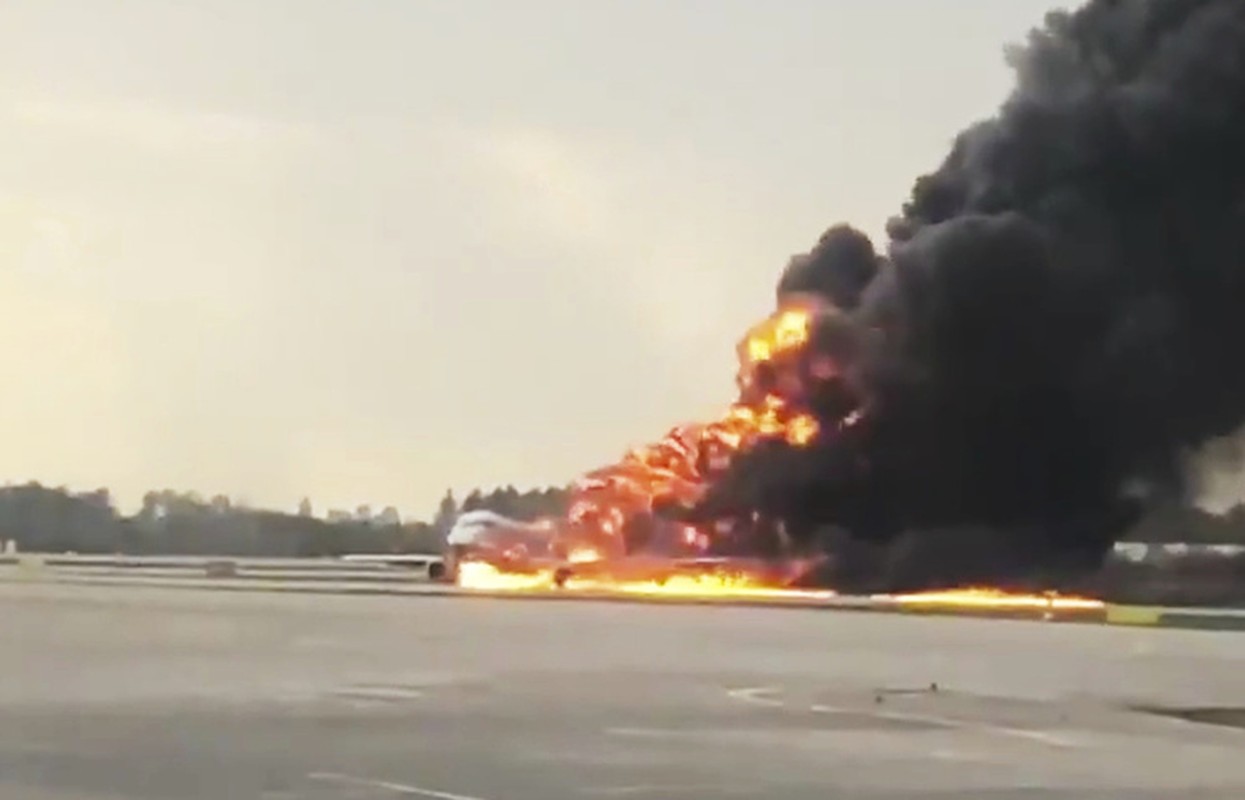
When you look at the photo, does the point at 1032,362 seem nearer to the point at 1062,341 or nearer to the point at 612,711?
the point at 1062,341

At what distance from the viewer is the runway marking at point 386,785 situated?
630 inches

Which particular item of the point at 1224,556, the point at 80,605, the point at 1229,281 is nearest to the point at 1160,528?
the point at 1224,556

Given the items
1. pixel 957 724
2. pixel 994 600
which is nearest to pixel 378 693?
pixel 957 724

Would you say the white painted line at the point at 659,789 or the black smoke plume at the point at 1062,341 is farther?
the black smoke plume at the point at 1062,341

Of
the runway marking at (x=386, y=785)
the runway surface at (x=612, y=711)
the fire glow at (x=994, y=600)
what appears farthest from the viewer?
the fire glow at (x=994, y=600)

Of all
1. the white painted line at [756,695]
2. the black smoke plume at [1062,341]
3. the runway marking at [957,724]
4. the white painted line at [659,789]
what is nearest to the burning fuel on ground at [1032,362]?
the black smoke plume at [1062,341]

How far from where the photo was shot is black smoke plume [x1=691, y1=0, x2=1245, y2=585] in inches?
2297

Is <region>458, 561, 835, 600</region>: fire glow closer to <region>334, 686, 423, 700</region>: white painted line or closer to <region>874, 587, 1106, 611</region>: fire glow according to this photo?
<region>874, 587, 1106, 611</region>: fire glow

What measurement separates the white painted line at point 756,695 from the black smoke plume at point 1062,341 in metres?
30.7

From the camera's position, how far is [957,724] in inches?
889

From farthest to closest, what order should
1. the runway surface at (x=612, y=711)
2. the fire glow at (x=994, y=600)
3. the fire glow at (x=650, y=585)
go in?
the fire glow at (x=650, y=585)
the fire glow at (x=994, y=600)
the runway surface at (x=612, y=711)

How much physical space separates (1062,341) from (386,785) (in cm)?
4411

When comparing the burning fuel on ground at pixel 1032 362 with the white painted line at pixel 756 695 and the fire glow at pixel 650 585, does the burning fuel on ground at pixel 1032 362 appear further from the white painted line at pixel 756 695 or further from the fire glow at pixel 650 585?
the white painted line at pixel 756 695

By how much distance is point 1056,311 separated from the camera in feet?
192
